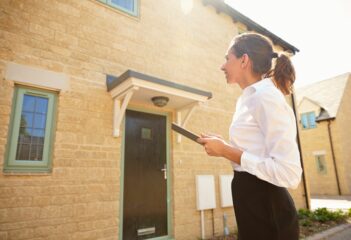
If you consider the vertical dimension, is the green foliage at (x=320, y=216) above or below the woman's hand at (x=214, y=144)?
below

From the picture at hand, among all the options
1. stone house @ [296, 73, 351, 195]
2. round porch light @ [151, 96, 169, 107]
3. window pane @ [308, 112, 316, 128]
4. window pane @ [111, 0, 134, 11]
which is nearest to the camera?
round porch light @ [151, 96, 169, 107]

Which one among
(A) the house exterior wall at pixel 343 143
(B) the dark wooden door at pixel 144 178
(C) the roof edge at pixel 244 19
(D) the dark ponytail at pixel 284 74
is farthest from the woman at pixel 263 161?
(A) the house exterior wall at pixel 343 143

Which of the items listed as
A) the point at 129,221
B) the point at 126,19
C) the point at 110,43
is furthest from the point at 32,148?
the point at 126,19

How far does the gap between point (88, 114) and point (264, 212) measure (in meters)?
3.85

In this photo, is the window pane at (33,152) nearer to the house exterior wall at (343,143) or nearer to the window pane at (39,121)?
the window pane at (39,121)

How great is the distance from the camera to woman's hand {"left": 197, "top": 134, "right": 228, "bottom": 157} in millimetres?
1437

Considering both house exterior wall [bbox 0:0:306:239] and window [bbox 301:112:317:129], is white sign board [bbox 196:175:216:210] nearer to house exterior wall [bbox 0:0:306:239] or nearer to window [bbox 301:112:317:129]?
house exterior wall [bbox 0:0:306:239]

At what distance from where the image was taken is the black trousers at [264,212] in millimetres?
1254

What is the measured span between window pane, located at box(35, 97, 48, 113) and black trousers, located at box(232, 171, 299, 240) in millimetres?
3811

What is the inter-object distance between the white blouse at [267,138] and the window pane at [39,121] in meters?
3.63

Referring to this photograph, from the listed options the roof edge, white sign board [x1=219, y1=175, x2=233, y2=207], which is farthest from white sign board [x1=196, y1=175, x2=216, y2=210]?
the roof edge

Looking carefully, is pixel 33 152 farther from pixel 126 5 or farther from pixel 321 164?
pixel 321 164

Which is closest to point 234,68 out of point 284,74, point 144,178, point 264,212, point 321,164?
point 284,74

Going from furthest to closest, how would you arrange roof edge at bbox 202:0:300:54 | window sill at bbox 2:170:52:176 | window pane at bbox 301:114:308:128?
window pane at bbox 301:114:308:128 < roof edge at bbox 202:0:300:54 < window sill at bbox 2:170:52:176
